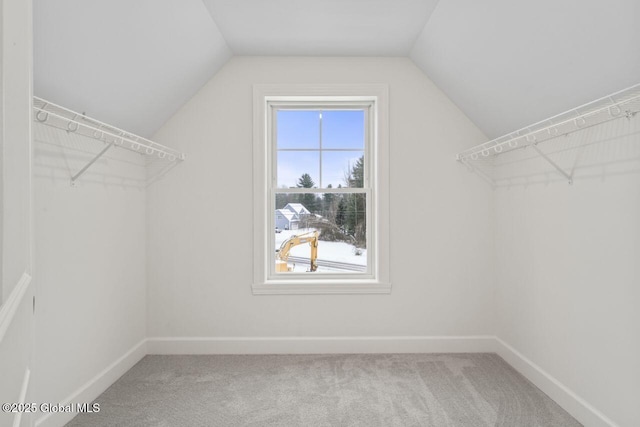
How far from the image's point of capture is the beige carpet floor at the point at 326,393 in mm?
1963

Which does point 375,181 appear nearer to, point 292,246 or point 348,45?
point 292,246

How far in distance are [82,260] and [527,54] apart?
2.76 m

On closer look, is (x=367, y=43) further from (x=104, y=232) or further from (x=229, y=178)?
(x=104, y=232)

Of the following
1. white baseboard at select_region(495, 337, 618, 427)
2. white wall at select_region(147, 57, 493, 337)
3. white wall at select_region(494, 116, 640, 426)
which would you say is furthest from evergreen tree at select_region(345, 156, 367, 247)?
white baseboard at select_region(495, 337, 618, 427)

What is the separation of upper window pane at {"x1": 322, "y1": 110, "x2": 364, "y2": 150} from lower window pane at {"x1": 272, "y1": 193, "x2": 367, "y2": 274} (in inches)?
17.2

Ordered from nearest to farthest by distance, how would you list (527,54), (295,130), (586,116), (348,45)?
(586,116) < (527,54) < (348,45) < (295,130)

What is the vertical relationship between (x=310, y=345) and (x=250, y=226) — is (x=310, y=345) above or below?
below

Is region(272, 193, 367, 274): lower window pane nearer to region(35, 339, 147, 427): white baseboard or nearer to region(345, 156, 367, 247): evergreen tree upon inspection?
region(345, 156, 367, 247): evergreen tree

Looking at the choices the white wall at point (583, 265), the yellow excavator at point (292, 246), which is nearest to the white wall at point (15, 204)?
the yellow excavator at point (292, 246)

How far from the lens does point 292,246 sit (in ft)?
9.99

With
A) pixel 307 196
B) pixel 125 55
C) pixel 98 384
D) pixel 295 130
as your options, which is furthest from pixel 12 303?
pixel 295 130

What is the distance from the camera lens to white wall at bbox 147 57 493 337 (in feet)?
9.26

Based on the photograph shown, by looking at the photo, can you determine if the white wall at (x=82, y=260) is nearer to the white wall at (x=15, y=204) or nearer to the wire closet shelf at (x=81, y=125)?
the wire closet shelf at (x=81, y=125)

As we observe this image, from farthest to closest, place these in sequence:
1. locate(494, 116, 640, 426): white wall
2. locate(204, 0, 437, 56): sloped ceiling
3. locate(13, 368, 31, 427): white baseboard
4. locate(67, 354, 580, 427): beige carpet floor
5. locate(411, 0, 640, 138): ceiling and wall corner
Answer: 1. locate(204, 0, 437, 56): sloped ceiling
2. locate(67, 354, 580, 427): beige carpet floor
3. locate(494, 116, 640, 426): white wall
4. locate(411, 0, 640, 138): ceiling and wall corner
5. locate(13, 368, 31, 427): white baseboard
